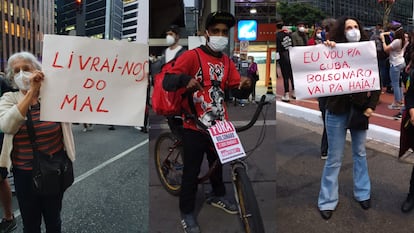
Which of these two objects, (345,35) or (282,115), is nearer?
(345,35)

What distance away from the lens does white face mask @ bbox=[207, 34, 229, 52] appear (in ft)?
6.41

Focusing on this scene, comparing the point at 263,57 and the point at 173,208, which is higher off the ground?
the point at 263,57

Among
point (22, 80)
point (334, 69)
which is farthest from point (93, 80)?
point (334, 69)

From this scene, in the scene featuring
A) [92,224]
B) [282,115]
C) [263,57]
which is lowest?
[92,224]

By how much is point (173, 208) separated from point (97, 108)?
789 mm

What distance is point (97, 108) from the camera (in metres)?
2.00

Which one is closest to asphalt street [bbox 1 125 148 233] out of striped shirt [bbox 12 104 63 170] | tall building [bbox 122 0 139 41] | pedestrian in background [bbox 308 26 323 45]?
striped shirt [bbox 12 104 63 170]

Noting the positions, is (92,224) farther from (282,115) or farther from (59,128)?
(282,115)

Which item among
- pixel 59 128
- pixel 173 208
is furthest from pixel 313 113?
pixel 59 128

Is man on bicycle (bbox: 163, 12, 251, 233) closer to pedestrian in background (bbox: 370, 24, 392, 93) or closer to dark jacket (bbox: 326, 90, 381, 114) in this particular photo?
dark jacket (bbox: 326, 90, 381, 114)

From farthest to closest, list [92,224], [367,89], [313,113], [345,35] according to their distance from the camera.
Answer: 1. [313,113]
2. [345,35]
3. [367,89]
4. [92,224]

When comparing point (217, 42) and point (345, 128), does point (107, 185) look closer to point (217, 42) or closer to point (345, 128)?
point (217, 42)

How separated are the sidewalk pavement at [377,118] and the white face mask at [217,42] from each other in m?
2.93

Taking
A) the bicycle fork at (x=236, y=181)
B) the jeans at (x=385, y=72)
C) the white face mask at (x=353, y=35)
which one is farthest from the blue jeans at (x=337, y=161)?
the jeans at (x=385, y=72)
